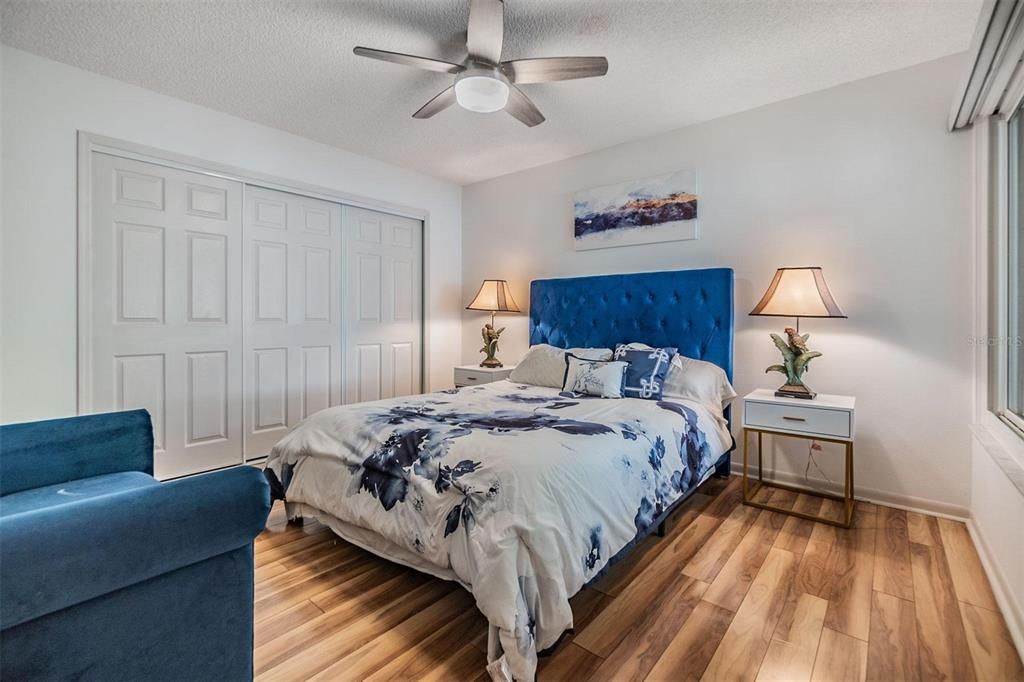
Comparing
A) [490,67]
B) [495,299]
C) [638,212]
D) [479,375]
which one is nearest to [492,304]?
[495,299]

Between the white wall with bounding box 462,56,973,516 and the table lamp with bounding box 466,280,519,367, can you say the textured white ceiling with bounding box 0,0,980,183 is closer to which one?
the white wall with bounding box 462,56,973,516

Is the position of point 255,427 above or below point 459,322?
below

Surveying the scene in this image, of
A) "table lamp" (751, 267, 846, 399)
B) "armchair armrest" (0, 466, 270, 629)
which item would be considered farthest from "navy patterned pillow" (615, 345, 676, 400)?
"armchair armrest" (0, 466, 270, 629)

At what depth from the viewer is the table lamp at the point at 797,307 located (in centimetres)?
255

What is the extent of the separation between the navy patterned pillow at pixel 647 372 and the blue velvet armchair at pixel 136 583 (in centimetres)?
213

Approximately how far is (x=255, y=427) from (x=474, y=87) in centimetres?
283

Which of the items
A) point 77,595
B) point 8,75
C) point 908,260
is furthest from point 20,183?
point 908,260

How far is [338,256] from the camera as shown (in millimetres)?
3887

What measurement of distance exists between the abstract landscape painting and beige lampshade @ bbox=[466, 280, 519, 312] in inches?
31.2

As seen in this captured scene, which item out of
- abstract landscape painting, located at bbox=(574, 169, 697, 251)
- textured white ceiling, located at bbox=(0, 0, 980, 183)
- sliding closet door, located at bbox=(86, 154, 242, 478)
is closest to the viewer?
textured white ceiling, located at bbox=(0, 0, 980, 183)

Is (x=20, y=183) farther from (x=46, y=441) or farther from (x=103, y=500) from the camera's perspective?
Answer: (x=103, y=500)

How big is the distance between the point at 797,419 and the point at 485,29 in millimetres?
2476

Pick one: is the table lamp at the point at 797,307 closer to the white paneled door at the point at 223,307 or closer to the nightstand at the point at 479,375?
the nightstand at the point at 479,375

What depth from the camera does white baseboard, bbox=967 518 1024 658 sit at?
149cm
